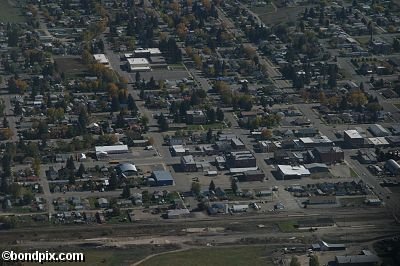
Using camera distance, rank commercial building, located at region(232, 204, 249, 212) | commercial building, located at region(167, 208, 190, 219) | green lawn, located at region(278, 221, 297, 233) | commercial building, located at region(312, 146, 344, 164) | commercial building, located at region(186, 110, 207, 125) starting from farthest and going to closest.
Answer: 1. commercial building, located at region(186, 110, 207, 125)
2. commercial building, located at region(312, 146, 344, 164)
3. commercial building, located at region(232, 204, 249, 212)
4. commercial building, located at region(167, 208, 190, 219)
5. green lawn, located at region(278, 221, 297, 233)

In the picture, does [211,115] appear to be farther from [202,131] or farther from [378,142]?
[378,142]

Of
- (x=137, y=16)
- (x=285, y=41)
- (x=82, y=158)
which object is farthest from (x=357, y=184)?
(x=137, y=16)

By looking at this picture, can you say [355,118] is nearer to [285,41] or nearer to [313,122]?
[313,122]

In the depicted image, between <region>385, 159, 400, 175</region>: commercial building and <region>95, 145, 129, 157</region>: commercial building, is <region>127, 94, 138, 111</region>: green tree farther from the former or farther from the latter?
<region>385, 159, 400, 175</region>: commercial building

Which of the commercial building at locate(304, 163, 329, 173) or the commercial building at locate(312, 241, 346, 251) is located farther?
the commercial building at locate(304, 163, 329, 173)

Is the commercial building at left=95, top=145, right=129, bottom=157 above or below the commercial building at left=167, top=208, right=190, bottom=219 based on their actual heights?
below

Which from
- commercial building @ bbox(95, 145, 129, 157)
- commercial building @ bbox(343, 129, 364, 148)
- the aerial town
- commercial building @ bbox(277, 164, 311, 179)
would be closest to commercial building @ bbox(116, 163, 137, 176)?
the aerial town

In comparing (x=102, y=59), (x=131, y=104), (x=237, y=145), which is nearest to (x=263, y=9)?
(x=102, y=59)
